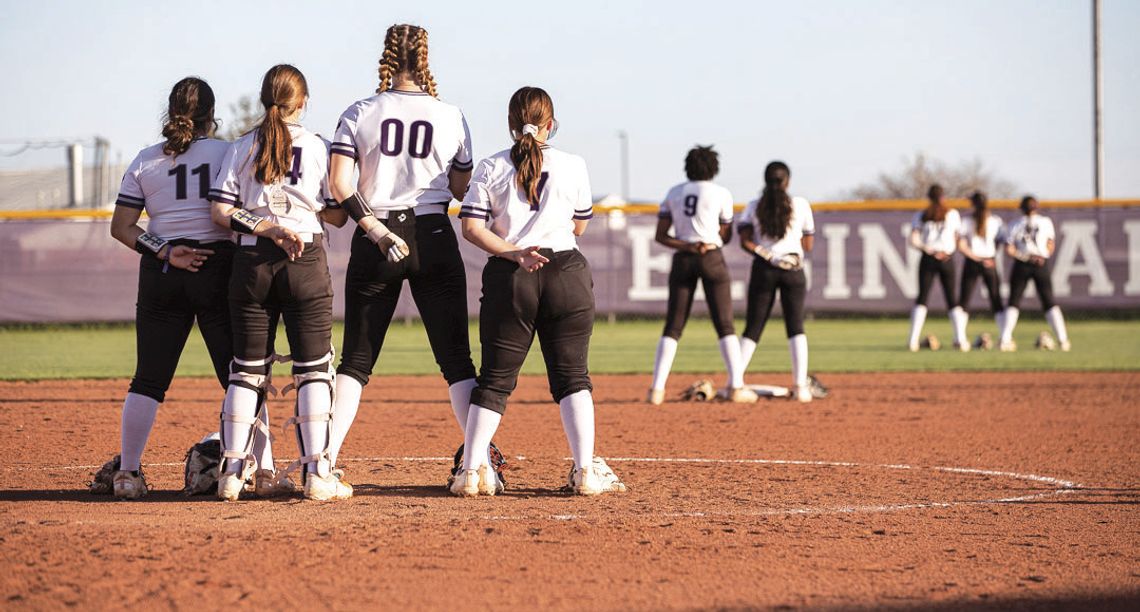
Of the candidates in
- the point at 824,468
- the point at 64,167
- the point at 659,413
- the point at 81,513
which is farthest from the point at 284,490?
the point at 64,167

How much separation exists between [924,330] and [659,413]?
14.8 meters

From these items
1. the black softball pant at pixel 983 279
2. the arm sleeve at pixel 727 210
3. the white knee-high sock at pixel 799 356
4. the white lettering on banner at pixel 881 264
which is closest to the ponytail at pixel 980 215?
the black softball pant at pixel 983 279

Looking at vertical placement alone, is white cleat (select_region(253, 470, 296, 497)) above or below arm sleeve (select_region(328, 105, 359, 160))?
below

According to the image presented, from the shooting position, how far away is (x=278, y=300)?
6.51 metres

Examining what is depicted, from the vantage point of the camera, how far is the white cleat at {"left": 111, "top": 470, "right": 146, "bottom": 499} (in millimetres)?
6734

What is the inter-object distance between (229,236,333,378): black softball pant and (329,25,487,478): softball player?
157mm

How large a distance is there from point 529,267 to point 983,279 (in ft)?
45.8

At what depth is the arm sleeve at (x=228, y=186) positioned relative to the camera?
20.9 ft

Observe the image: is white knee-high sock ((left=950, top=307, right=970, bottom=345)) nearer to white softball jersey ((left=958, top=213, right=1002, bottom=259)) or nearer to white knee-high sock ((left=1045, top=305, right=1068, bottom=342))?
white softball jersey ((left=958, top=213, right=1002, bottom=259))

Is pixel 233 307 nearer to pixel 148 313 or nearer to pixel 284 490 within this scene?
pixel 148 313

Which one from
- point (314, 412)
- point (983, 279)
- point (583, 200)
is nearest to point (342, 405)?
point (314, 412)

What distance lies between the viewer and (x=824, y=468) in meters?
8.29

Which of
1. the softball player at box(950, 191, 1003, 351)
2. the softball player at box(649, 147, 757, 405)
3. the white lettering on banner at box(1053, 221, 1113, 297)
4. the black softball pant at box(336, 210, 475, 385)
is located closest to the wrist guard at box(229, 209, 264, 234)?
the black softball pant at box(336, 210, 475, 385)

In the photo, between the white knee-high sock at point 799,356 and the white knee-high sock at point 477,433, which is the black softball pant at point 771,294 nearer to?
the white knee-high sock at point 799,356
